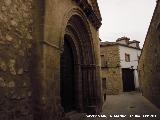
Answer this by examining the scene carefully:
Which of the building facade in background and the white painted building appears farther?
the white painted building

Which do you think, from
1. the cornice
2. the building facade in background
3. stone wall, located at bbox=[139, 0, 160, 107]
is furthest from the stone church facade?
the building facade in background

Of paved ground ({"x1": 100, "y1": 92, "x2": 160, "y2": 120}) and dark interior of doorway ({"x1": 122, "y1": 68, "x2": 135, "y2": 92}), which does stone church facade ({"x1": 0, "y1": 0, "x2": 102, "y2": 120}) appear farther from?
dark interior of doorway ({"x1": 122, "y1": 68, "x2": 135, "y2": 92})

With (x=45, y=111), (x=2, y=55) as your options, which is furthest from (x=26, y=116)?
(x=2, y=55)

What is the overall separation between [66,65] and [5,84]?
13.2 ft

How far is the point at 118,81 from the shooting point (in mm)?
21016

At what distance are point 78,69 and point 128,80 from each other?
17.4 meters

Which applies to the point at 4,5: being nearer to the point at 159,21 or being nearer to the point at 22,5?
the point at 22,5

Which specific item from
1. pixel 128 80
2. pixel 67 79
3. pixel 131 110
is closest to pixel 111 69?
pixel 128 80

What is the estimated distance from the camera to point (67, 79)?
23.3ft

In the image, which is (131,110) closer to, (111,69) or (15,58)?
(15,58)

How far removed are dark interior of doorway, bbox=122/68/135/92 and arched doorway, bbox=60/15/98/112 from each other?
15.7 meters

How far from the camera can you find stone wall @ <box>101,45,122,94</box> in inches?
819

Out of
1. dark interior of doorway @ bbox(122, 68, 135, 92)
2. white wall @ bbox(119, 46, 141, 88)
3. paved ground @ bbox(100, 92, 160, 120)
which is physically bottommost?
paved ground @ bbox(100, 92, 160, 120)

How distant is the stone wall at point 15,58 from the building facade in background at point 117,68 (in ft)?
55.9
